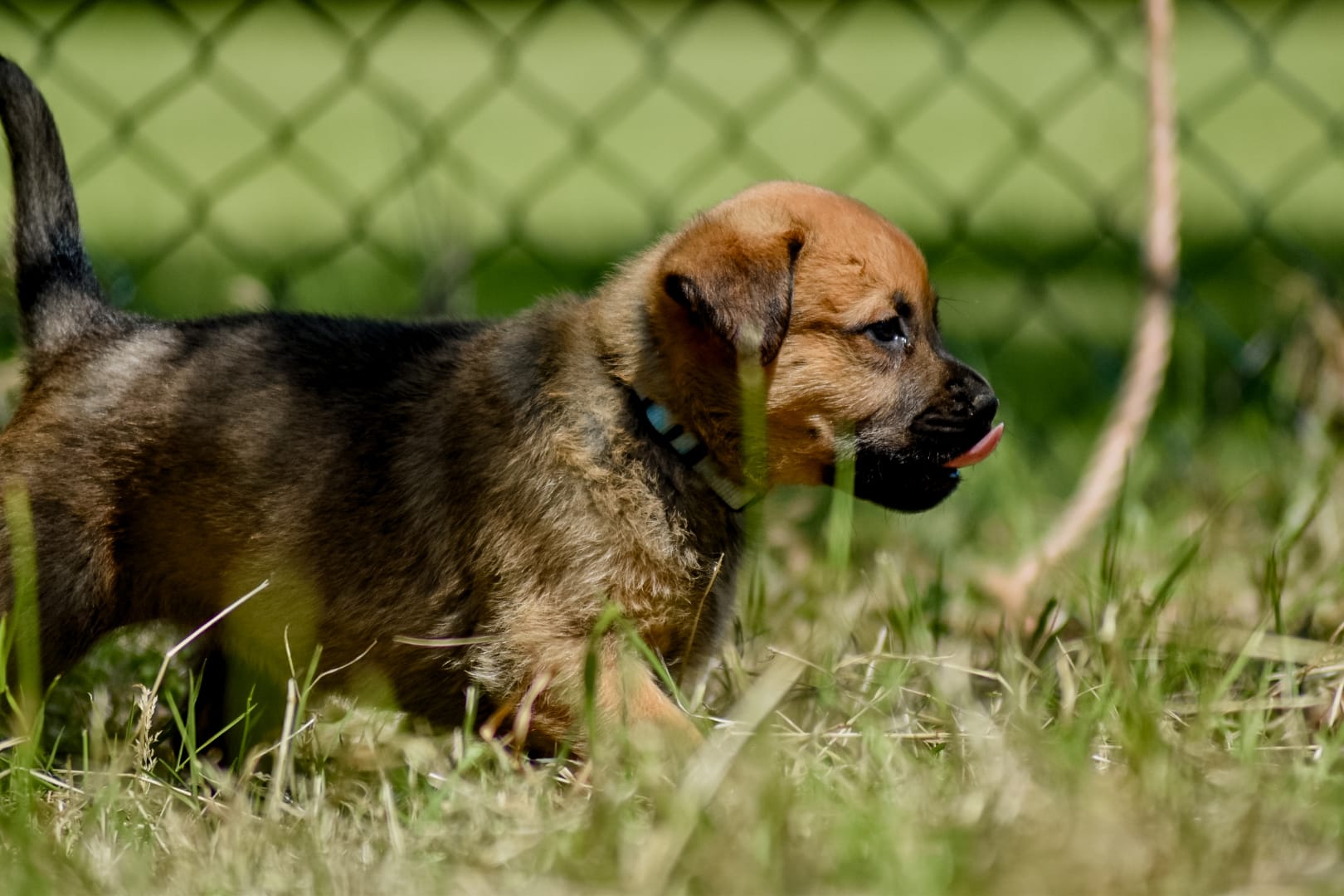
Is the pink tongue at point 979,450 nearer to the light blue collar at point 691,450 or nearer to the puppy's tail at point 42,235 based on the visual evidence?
the light blue collar at point 691,450

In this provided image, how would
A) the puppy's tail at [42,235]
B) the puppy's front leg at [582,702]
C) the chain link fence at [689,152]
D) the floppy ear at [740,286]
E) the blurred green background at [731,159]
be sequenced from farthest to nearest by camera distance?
1. the chain link fence at [689,152]
2. the blurred green background at [731,159]
3. the puppy's tail at [42,235]
4. the floppy ear at [740,286]
5. the puppy's front leg at [582,702]

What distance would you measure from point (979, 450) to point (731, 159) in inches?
204

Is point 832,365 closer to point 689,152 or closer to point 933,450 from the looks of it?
point 933,450

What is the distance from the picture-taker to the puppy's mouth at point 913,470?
3068mm

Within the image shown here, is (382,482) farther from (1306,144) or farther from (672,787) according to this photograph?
(1306,144)

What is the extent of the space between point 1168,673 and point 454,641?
1.27 meters

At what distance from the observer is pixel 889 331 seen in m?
3.08

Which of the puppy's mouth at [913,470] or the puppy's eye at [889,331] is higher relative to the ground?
the puppy's eye at [889,331]

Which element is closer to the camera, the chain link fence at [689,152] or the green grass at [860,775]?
the green grass at [860,775]

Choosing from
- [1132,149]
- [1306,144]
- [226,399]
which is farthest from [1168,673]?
[1306,144]

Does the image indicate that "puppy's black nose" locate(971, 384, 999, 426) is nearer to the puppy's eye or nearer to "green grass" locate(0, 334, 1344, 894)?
the puppy's eye

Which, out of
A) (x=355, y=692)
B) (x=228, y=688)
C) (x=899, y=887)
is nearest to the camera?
(x=899, y=887)

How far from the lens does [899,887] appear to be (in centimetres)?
184

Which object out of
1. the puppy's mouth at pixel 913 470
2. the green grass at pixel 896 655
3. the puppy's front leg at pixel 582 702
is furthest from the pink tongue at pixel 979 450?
the puppy's front leg at pixel 582 702
